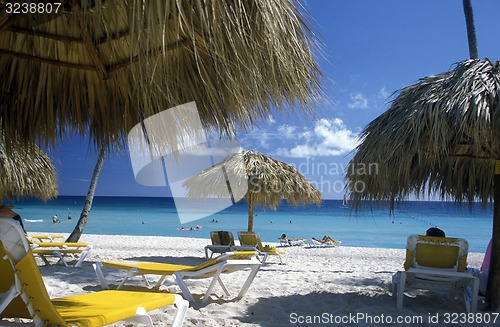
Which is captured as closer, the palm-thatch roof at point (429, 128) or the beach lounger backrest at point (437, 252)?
the palm-thatch roof at point (429, 128)

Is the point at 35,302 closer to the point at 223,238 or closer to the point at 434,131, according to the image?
the point at 434,131

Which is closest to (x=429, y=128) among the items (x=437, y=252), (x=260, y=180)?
(x=437, y=252)

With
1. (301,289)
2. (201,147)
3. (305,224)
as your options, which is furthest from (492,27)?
(201,147)

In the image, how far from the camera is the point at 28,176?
938 cm

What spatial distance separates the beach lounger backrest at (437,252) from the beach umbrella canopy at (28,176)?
253 inches

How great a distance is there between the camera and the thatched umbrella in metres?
8.89

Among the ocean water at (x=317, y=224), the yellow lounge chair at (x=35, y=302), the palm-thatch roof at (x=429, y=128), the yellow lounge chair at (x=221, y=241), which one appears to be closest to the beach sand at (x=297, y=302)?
the yellow lounge chair at (x=35, y=302)

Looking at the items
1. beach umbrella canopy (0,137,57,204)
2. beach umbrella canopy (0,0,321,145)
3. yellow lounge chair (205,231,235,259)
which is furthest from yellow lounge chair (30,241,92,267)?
beach umbrella canopy (0,0,321,145)

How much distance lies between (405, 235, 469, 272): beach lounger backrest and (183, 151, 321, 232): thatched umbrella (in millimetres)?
4705

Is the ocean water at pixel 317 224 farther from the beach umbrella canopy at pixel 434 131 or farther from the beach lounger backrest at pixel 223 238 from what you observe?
the beach umbrella canopy at pixel 434 131

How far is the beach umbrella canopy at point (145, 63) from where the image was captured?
1.66m

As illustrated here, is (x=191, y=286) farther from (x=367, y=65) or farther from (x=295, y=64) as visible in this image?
(x=367, y=65)

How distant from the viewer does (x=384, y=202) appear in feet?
16.6

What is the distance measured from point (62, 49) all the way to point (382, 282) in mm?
4693
